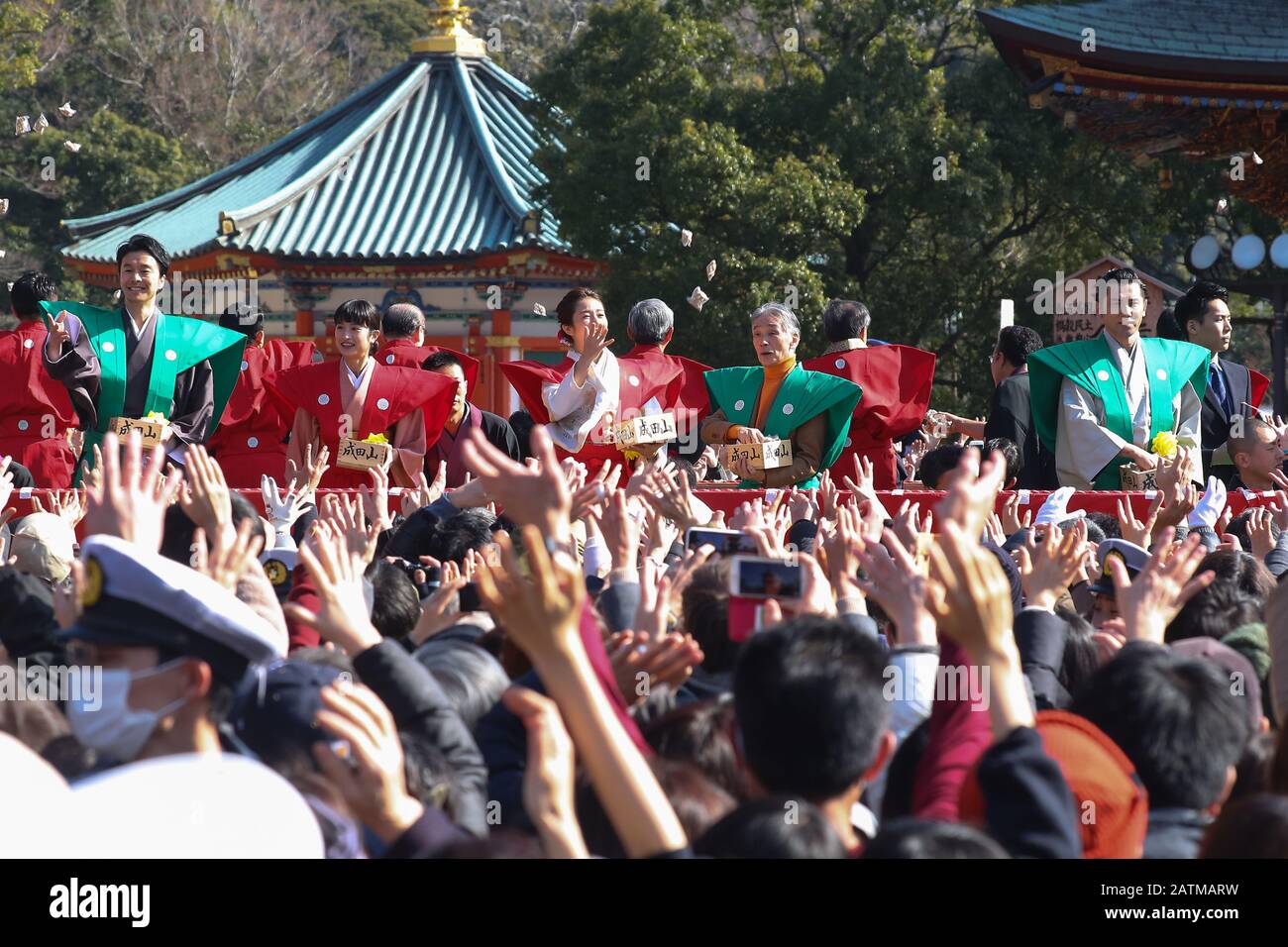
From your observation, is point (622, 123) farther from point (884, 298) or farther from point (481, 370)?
point (481, 370)

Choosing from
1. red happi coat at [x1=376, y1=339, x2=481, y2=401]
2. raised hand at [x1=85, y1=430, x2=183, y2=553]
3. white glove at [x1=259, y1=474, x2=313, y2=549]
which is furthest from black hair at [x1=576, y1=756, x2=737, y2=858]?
red happi coat at [x1=376, y1=339, x2=481, y2=401]

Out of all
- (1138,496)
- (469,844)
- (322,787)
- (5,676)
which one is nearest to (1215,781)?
(469,844)

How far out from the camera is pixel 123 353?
704 cm

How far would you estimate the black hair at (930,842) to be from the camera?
2.07 metres

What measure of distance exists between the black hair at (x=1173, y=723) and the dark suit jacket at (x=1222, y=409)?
5215 mm

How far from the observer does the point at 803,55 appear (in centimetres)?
1606

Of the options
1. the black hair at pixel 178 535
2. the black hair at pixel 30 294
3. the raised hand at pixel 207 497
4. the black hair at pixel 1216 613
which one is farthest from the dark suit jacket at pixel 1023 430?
the black hair at pixel 30 294

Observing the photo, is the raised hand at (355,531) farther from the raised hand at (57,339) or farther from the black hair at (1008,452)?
the black hair at (1008,452)

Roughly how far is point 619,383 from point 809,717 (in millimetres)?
4841

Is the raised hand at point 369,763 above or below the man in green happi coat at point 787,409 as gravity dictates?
below

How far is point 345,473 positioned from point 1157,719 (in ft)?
17.3

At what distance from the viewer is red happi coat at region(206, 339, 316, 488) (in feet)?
29.1

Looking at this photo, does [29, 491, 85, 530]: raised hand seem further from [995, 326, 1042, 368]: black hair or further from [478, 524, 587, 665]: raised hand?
[995, 326, 1042, 368]: black hair

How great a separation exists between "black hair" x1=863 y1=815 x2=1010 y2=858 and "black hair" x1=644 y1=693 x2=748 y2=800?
46cm
